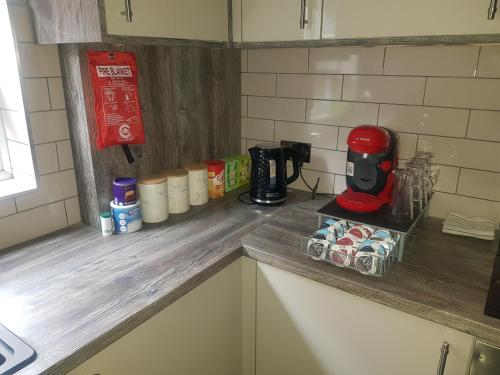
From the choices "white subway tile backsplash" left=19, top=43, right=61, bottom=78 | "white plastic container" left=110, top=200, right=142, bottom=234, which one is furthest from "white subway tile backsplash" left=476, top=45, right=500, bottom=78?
"white subway tile backsplash" left=19, top=43, right=61, bottom=78

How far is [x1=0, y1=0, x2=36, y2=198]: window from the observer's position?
111 cm

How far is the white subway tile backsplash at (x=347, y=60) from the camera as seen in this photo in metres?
1.36

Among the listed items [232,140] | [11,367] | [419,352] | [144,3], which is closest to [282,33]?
[144,3]

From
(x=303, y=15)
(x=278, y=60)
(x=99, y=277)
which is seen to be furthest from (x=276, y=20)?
(x=99, y=277)

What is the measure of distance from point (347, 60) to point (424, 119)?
345 mm

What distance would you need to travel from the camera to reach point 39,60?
115cm

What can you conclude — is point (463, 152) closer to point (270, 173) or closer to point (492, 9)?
point (492, 9)

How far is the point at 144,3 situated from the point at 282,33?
0.44 meters

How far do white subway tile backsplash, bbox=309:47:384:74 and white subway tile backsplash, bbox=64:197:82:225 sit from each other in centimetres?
100

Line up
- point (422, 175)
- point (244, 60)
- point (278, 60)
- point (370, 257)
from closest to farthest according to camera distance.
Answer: point (370, 257) < point (422, 175) < point (278, 60) < point (244, 60)

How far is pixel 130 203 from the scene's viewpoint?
1.28 metres

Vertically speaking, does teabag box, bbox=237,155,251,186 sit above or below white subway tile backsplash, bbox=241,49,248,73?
below

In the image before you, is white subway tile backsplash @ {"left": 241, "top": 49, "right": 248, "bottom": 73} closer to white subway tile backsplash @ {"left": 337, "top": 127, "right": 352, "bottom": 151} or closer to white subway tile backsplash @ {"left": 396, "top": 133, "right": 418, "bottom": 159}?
white subway tile backsplash @ {"left": 337, "top": 127, "right": 352, "bottom": 151}

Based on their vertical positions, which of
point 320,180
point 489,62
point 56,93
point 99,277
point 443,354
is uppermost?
point 489,62
